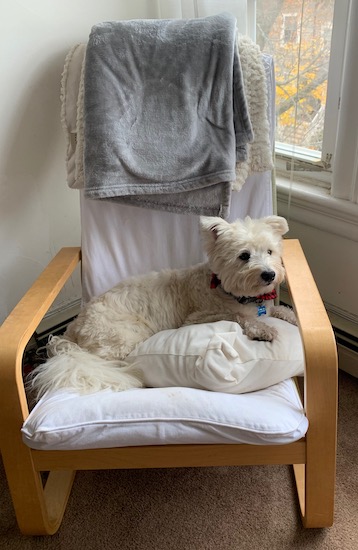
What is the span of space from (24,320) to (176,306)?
1.53ft

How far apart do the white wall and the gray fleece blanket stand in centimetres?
29

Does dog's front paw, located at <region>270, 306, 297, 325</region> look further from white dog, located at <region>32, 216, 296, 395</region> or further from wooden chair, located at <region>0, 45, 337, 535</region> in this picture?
wooden chair, located at <region>0, 45, 337, 535</region>

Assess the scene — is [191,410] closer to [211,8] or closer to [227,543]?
[227,543]

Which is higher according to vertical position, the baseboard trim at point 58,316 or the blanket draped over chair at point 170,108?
the blanket draped over chair at point 170,108

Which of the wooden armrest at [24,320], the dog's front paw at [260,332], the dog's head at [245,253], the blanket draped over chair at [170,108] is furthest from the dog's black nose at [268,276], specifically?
the wooden armrest at [24,320]

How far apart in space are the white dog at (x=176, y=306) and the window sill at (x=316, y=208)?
32 cm

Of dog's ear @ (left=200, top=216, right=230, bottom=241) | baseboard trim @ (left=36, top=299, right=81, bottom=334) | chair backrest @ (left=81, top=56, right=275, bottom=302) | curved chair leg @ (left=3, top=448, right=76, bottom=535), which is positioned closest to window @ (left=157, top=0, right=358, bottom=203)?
chair backrest @ (left=81, top=56, right=275, bottom=302)

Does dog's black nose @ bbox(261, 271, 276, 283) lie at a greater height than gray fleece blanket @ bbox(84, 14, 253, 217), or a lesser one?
lesser

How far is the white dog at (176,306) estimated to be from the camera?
129 cm

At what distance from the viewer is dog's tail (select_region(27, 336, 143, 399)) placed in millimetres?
1257

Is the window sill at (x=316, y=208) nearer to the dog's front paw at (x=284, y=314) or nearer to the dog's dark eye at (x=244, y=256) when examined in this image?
the dog's front paw at (x=284, y=314)

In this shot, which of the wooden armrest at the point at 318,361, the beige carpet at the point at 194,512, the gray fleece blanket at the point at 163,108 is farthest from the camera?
the gray fleece blanket at the point at 163,108

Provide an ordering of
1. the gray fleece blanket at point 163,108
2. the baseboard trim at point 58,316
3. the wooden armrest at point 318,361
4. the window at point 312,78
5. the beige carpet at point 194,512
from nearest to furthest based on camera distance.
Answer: the wooden armrest at point 318,361
the beige carpet at point 194,512
the gray fleece blanket at point 163,108
the window at point 312,78
the baseboard trim at point 58,316

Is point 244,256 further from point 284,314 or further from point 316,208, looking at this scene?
point 316,208
